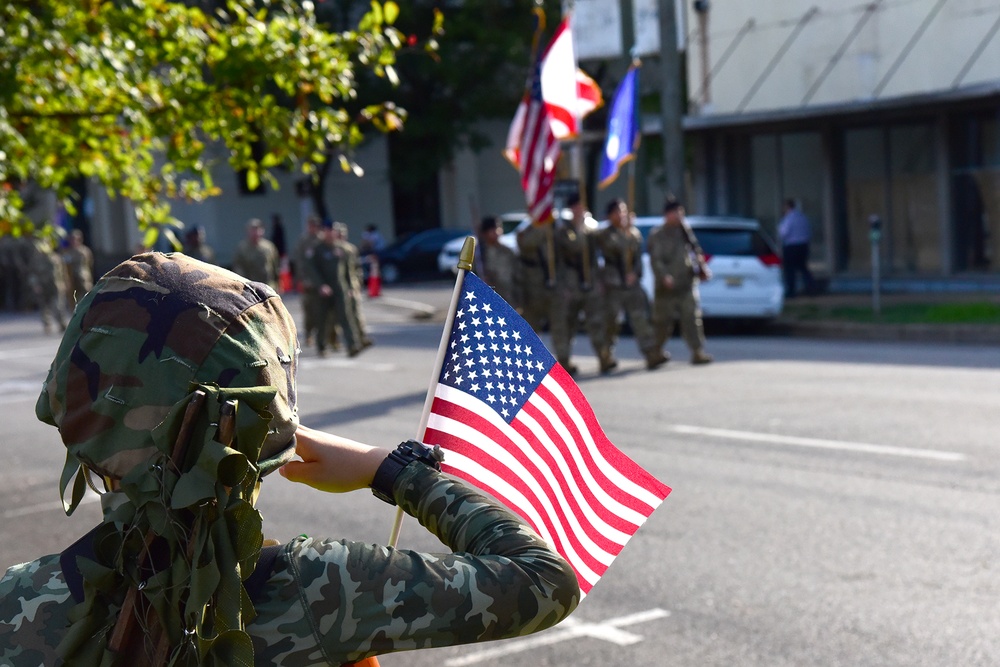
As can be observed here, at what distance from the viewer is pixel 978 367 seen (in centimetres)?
1340

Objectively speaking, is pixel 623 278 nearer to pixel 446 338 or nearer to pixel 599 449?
pixel 599 449

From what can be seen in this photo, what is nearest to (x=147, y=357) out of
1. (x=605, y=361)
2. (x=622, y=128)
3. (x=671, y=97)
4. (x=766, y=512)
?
(x=766, y=512)

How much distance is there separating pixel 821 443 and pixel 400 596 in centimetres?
796

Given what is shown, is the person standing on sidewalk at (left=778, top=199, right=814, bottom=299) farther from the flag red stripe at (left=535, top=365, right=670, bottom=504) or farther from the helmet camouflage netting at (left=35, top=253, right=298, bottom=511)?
the helmet camouflage netting at (left=35, top=253, right=298, bottom=511)

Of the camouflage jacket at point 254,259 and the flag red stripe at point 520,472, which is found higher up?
the camouflage jacket at point 254,259

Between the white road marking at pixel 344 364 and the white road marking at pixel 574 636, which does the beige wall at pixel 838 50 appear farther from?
the white road marking at pixel 574 636

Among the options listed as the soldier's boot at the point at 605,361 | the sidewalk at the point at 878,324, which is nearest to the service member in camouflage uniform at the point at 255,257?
the soldier's boot at the point at 605,361

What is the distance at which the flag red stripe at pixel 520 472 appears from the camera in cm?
259

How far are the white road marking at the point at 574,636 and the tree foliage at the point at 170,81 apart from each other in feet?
9.36

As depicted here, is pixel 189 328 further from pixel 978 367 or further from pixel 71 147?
pixel 978 367

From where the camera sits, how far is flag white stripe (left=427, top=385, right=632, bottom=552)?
2598mm

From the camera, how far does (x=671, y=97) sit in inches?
884

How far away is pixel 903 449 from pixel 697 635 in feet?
13.5

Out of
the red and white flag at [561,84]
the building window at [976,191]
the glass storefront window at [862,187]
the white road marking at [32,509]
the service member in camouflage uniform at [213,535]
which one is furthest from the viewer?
the glass storefront window at [862,187]
